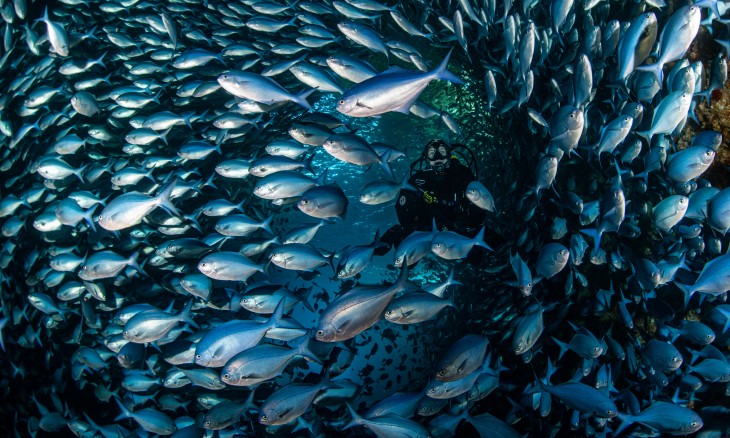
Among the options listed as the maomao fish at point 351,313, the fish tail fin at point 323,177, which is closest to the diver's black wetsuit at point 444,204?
the fish tail fin at point 323,177

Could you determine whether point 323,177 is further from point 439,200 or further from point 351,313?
point 351,313

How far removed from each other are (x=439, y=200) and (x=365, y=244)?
121 cm

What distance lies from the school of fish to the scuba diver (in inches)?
16.8

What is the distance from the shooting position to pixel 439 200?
5133mm

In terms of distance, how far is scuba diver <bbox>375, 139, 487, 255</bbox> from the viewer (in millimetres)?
5012

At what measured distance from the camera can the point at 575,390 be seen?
3.19 metres

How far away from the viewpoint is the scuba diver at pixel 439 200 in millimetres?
5012

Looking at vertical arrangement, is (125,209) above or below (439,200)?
above

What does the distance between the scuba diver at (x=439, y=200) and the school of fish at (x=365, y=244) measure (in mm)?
428

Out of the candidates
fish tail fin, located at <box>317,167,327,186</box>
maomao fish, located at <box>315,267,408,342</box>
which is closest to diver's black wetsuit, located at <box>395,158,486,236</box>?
fish tail fin, located at <box>317,167,327,186</box>

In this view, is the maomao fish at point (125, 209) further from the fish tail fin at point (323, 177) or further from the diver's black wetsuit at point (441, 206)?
the diver's black wetsuit at point (441, 206)

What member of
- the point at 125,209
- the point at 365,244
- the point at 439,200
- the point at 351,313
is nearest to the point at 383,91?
the point at 351,313

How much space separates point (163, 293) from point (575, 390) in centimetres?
486

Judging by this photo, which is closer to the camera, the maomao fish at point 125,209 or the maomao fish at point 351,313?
the maomao fish at point 351,313
